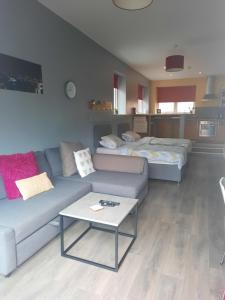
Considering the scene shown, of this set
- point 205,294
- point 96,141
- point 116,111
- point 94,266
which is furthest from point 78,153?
point 116,111

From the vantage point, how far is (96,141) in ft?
15.3

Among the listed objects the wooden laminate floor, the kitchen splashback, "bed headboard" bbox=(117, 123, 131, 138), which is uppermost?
the kitchen splashback

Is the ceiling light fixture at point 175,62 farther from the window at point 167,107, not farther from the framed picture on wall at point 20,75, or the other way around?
the window at point 167,107

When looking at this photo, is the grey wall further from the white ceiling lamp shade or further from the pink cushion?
the white ceiling lamp shade

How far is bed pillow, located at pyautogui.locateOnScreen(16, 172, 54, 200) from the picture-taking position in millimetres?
2334

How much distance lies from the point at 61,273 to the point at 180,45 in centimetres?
460

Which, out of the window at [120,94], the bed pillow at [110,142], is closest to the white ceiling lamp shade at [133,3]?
the bed pillow at [110,142]

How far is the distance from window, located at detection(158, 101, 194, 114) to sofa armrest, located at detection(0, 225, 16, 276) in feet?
28.6

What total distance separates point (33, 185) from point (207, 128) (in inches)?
282

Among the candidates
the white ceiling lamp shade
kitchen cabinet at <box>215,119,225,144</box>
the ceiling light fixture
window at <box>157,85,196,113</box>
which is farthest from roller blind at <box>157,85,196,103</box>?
the white ceiling lamp shade

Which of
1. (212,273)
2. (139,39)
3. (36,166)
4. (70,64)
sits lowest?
(212,273)

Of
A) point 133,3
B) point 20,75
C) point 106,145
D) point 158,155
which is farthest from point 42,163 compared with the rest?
point 158,155

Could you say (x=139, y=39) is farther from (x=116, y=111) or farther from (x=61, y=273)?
(x=61, y=273)

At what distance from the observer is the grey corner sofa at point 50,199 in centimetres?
178
